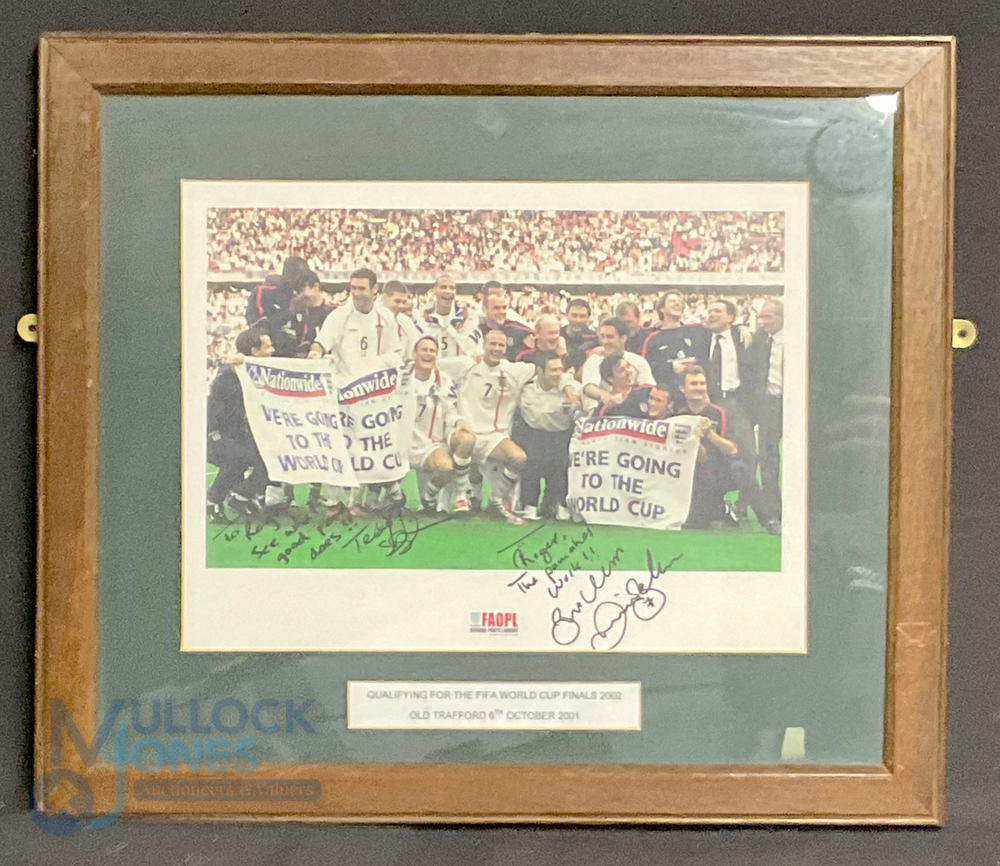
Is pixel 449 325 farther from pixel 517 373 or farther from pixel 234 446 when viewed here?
pixel 234 446

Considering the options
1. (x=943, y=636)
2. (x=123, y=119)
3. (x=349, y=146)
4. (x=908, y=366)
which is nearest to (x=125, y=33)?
(x=123, y=119)

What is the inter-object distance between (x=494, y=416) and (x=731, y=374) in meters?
0.18

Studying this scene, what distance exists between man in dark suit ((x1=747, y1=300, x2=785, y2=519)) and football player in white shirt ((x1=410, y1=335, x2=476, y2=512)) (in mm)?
216

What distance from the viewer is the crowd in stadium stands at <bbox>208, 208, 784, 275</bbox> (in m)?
0.61

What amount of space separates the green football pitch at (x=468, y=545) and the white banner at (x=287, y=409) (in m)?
0.03

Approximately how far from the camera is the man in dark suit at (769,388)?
619 mm

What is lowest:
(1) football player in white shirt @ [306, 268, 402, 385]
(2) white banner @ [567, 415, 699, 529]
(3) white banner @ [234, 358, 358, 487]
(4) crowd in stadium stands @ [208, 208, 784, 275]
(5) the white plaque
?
(5) the white plaque

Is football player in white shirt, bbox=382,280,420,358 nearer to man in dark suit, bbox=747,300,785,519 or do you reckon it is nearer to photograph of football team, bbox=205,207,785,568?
photograph of football team, bbox=205,207,785,568

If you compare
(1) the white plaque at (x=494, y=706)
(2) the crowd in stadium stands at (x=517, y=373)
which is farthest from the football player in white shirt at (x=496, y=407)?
(1) the white plaque at (x=494, y=706)

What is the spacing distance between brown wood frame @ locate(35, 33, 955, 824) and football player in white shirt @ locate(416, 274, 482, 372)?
Answer: 0.15 metres
